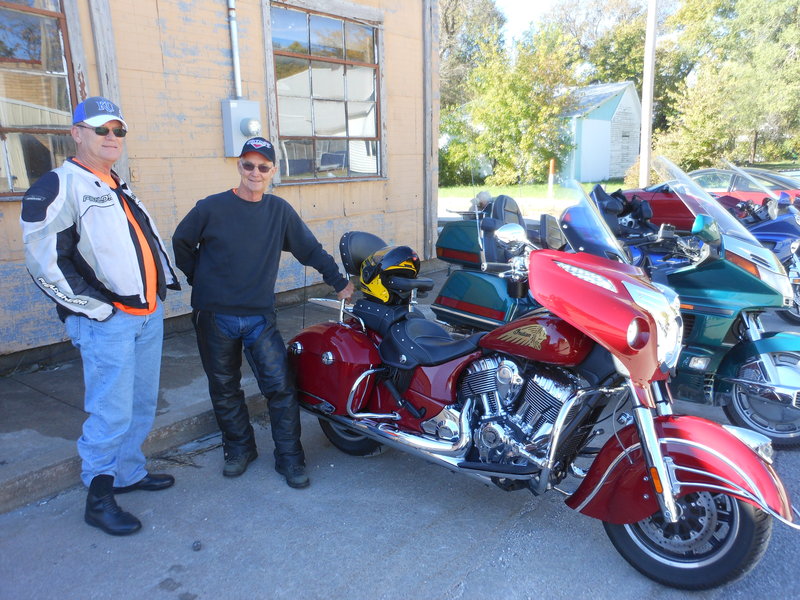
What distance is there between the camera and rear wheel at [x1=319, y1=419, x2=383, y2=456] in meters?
3.63

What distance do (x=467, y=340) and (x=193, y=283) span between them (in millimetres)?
1511

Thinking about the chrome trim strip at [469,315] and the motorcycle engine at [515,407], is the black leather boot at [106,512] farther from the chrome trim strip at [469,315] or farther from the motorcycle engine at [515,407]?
the chrome trim strip at [469,315]

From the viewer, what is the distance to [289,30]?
20.2ft

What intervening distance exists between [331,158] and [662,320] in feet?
16.7

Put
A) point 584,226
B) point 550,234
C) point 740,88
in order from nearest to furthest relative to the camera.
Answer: point 584,226, point 550,234, point 740,88

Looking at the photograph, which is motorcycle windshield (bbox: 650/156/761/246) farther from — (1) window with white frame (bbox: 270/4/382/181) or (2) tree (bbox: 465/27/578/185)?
(2) tree (bbox: 465/27/578/185)

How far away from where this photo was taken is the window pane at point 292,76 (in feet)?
20.1

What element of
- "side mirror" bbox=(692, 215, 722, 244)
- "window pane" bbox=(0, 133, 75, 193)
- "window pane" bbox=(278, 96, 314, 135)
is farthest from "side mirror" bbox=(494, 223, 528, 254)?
"window pane" bbox=(278, 96, 314, 135)

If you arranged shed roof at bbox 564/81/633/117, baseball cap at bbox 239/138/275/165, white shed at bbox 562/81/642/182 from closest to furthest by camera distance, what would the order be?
baseball cap at bbox 239/138/275/165
shed roof at bbox 564/81/633/117
white shed at bbox 562/81/642/182

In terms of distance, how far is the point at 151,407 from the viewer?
10.3ft

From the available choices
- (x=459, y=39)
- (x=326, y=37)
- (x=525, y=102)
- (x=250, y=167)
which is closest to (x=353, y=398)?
(x=250, y=167)

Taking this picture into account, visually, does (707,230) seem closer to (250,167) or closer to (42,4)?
(250,167)

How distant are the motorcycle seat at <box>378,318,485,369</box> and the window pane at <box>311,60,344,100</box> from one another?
13.5 ft

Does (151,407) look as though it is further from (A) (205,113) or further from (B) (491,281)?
(A) (205,113)
